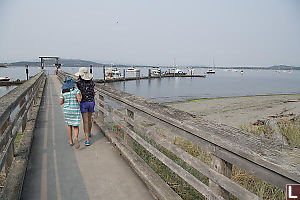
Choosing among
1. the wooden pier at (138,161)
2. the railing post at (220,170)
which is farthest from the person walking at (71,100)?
the railing post at (220,170)

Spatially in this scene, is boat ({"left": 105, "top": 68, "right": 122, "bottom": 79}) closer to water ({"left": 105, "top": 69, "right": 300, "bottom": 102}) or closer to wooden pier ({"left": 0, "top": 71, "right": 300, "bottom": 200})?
water ({"left": 105, "top": 69, "right": 300, "bottom": 102})

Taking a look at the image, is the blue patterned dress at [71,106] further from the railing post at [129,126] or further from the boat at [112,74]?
the boat at [112,74]

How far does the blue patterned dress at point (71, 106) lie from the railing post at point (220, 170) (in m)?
3.21

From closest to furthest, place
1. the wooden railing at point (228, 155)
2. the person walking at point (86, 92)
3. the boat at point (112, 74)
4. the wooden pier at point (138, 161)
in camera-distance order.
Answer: the wooden railing at point (228, 155)
the wooden pier at point (138, 161)
the person walking at point (86, 92)
the boat at point (112, 74)

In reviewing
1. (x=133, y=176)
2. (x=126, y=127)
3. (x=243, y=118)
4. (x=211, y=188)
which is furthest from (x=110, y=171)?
(x=243, y=118)

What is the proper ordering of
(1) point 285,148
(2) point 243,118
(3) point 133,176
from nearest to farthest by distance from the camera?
(1) point 285,148
(3) point 133,176
(2) point 243,118

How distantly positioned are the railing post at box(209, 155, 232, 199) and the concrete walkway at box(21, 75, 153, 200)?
46.4 inches

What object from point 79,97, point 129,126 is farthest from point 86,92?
point 129,126

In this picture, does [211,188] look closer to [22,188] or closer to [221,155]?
[221,155]

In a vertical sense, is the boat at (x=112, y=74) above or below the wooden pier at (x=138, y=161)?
above

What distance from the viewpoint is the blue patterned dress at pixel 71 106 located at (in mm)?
4219

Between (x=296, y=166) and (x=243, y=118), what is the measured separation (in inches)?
583

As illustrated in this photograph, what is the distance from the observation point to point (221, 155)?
173 centimetres

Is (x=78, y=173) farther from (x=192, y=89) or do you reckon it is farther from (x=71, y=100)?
(x=192, y=89)
